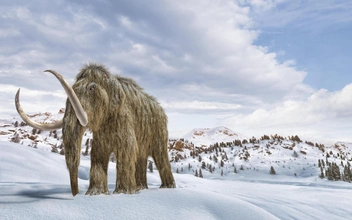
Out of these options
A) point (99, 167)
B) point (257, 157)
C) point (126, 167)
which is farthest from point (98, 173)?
point (257, 157)

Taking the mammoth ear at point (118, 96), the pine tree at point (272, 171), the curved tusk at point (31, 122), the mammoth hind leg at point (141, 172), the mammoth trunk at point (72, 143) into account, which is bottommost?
the pine tree at point (272, 171)

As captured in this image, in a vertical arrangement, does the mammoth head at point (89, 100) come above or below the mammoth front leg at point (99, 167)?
above

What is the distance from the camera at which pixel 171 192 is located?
3016 mm

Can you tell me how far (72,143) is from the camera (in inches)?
124

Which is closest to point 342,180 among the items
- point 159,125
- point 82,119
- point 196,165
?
point 196,165

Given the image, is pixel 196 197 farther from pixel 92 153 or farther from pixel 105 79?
pixel 105 79

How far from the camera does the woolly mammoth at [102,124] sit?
10.2 ft

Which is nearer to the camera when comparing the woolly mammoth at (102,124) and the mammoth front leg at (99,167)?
the woolly mammoth at (102,124)

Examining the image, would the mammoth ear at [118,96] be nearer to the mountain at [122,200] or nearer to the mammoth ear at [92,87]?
the mammoth ear at [92,87]

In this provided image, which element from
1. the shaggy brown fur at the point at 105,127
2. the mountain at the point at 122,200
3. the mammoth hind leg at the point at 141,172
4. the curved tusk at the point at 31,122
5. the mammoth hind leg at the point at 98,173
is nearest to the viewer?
the mountain at the point at 122,200

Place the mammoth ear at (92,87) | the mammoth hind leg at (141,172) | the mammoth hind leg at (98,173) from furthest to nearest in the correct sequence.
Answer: the mammoth hind leg at (141,172), the mammoth ear at (92,87), the mammoth hind leg at (98,173)

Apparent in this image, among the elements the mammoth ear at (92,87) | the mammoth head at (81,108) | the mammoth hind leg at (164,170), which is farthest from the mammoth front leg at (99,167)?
the mammoth hind leg at (164,170)

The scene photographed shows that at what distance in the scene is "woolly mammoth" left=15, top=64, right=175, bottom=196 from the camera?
10.2ft

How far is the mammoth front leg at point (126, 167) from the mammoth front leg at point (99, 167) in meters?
0.19
